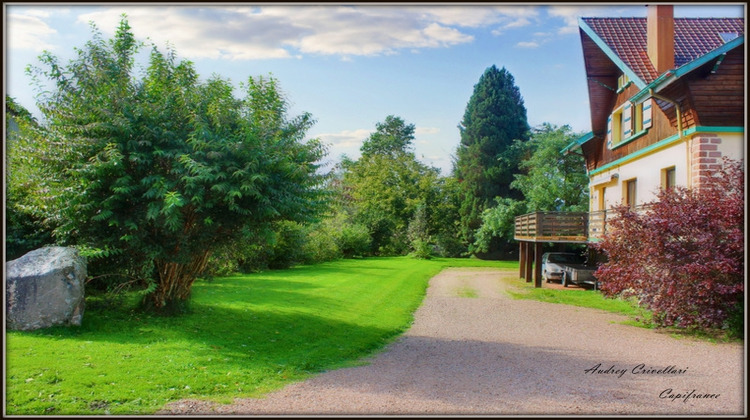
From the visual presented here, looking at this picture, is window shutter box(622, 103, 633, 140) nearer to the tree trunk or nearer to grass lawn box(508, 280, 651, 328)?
grass lawn box(508, 280, 651, 328)

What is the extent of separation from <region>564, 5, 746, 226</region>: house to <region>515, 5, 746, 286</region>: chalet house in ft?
0.08

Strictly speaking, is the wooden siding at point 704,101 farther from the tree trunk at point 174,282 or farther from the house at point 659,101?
the tree trunk at point 174,282

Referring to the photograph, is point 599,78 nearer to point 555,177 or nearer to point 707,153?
point 707,153

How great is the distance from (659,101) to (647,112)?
1.25m

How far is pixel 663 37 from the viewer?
1656cm

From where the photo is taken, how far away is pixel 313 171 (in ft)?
36.3

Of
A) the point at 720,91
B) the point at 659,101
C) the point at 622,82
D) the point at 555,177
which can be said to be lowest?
the point at 720,91

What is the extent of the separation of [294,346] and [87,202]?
166 inches

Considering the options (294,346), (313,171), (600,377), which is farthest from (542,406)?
(313,171)

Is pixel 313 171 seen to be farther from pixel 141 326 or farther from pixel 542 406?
pixel 542 406

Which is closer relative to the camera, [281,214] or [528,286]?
[281,214]

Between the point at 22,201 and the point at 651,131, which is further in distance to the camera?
the point at 651,131

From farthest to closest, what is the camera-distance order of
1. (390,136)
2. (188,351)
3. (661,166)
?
(390,136)
(661,166)
(188,351)

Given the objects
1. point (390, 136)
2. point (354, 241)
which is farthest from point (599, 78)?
point (390, 136)
